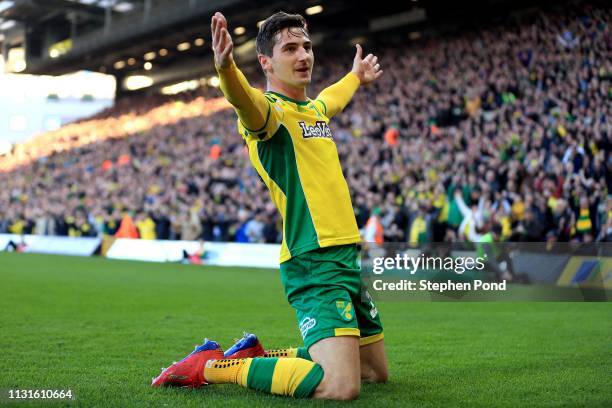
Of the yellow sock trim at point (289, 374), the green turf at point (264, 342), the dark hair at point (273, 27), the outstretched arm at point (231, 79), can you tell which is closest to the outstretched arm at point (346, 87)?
the dark hair at point (273, 27)

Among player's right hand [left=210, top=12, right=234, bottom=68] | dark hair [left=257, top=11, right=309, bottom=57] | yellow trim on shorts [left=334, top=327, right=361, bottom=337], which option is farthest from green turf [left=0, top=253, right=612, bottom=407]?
dark hair [left=257, top=11, right=309, bottom=57]

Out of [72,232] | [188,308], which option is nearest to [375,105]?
[72,232]

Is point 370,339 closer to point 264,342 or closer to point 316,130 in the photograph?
point 316,130

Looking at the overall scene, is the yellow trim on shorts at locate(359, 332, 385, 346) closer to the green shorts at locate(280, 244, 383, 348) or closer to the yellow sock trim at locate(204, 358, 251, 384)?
the green shorts at locate(280, 244, 383, 348)

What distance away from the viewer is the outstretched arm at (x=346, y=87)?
5.20m

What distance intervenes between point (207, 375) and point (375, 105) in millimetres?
21238

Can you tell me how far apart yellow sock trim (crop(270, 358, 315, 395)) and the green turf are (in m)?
0.09

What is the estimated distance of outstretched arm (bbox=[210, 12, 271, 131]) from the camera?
3844mm

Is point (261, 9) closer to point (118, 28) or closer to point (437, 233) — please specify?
point (118, 28)

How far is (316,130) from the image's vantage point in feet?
15.1

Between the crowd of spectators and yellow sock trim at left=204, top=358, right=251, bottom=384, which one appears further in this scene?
the crowd of spectators

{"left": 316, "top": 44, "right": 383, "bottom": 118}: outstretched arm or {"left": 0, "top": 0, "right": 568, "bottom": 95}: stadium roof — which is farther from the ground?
{"left": 0, "top": 0, "right": 568, "bottom": 95}: stadium roof

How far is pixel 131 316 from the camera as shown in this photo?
895 centimetres

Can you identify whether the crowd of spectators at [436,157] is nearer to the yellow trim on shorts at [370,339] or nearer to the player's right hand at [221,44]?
the yellow trim on shorts at [370,339]
